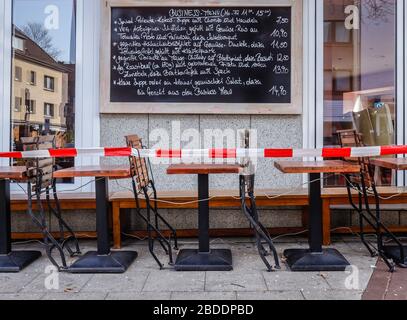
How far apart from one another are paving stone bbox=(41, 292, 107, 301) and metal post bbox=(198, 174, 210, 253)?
3.44 ft

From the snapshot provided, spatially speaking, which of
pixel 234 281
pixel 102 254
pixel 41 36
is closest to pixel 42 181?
pixel 102 254

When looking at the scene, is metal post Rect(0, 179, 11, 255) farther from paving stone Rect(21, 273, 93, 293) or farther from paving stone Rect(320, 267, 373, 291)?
paving stone Rect(320, 267, 373, 291)

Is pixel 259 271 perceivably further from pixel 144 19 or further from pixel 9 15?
pixel 9 15

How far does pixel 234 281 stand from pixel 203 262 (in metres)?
0.42

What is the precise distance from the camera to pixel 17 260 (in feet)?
14.3

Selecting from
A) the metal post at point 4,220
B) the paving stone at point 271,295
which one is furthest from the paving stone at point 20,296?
the paving stone at point 271,295

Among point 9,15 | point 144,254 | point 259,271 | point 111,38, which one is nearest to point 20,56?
point 9,15

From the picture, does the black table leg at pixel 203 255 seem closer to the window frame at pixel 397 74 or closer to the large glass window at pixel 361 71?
the window frame at pixel 397 74

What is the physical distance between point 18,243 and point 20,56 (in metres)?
2.16

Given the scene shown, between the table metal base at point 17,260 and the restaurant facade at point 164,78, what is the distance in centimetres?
105

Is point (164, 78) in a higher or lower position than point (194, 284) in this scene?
higher

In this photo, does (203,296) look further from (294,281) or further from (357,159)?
(357,159)
